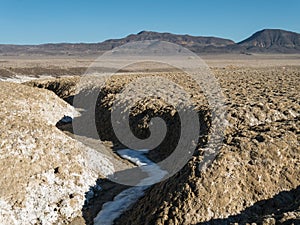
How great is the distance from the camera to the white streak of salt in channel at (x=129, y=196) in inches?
450

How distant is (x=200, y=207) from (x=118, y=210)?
3.15m

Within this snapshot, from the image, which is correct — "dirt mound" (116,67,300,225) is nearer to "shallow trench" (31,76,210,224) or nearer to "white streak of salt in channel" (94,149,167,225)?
"white streak of salt in channel" (94,149,167,225)

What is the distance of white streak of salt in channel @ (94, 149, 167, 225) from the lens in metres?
11.4

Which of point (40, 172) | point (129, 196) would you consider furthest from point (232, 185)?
point (40, 172)

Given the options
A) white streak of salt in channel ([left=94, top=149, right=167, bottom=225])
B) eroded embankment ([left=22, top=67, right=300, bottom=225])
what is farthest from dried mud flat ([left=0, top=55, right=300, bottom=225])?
white streak of salt in channel ([left=94, top=149, right=167, bottom=225])

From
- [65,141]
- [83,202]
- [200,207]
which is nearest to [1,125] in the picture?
[65,141]

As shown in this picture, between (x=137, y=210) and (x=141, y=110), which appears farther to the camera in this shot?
(x=141, y=110)

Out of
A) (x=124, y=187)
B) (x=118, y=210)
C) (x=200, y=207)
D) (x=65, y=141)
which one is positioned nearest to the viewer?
(x=200, y=207)

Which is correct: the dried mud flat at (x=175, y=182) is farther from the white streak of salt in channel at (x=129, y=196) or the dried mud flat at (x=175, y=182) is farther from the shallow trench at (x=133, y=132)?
the white streak of salt in channel at (x=129, y=196)

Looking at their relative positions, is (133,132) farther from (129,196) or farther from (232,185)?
(232,185)

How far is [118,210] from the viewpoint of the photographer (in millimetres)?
11766

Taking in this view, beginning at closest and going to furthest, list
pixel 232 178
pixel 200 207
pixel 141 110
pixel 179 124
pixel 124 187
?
pixel 200 207 → pixel 232 178 → pixel 124 187 → pixel 179 124 → pixel 141 110

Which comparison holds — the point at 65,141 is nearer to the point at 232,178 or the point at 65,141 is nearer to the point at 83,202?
the point at 83,202

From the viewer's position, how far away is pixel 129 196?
12719 millimetres
